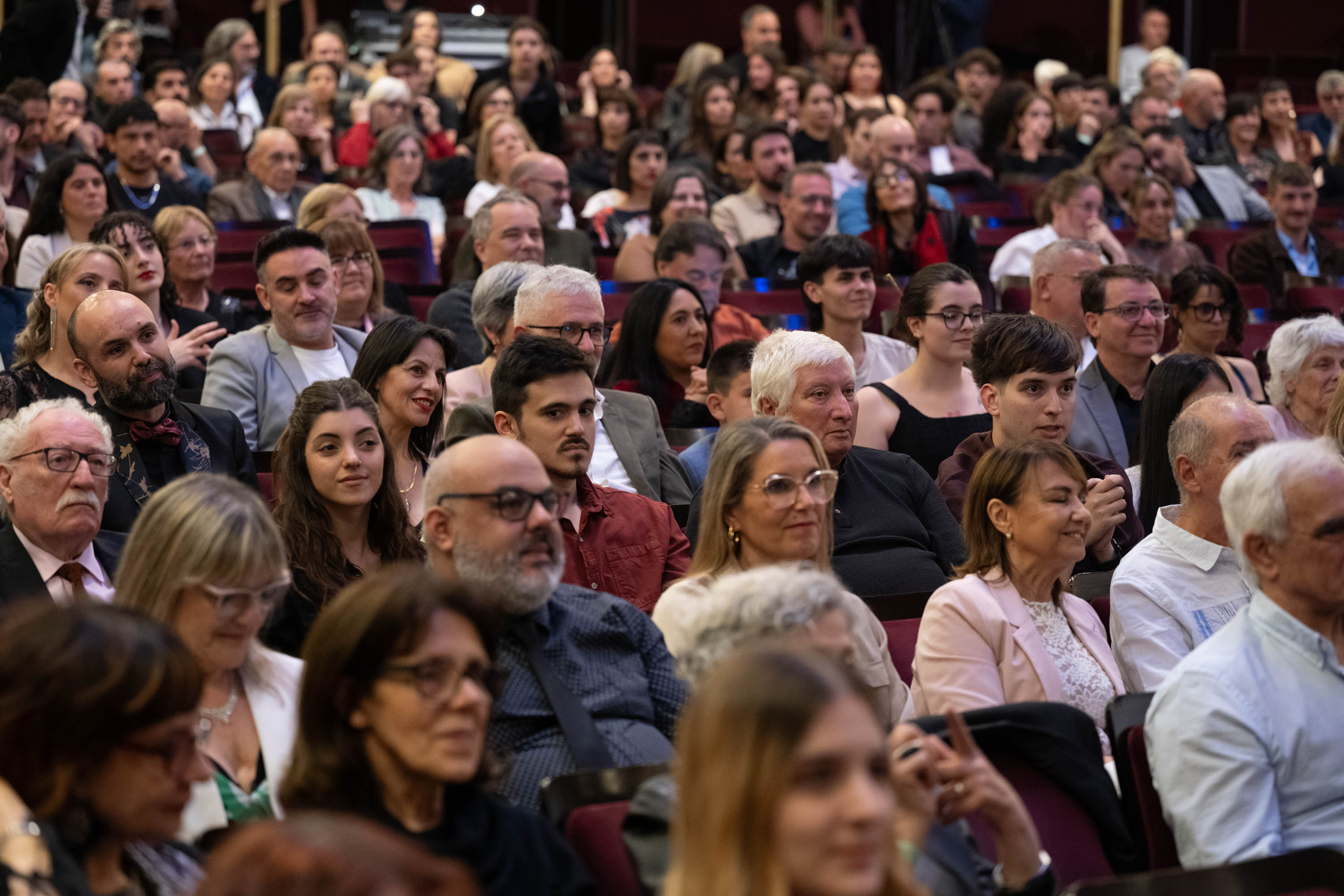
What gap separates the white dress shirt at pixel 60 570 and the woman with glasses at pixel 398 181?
393 centimetres

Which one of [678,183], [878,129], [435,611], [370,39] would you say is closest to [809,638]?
[435,611]

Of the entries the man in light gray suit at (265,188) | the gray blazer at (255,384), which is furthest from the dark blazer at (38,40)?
the gray blazer at (255,384)

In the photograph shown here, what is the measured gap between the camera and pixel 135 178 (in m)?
6.21

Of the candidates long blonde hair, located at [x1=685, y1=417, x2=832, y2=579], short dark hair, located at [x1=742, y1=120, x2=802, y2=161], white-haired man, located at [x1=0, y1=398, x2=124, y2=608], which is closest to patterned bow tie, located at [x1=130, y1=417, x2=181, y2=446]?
white-haired man, located at [x1=0, y1=398, x2=124, y2=608]

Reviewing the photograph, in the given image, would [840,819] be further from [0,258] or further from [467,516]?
[0,258]

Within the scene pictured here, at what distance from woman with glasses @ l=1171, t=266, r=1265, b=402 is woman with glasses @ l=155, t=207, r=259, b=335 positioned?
3012 millimetres

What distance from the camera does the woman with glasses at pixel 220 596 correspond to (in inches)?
84.0

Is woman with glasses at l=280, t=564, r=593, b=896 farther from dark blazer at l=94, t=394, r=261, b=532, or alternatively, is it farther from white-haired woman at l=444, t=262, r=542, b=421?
white-haired woman at l=444, t=262, r=542, b=421

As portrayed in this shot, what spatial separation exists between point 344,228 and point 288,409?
0.97m

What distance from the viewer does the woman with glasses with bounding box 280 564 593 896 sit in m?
1.77

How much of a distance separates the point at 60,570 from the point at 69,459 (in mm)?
201

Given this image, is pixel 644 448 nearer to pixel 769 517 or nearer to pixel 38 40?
pixel 769 517

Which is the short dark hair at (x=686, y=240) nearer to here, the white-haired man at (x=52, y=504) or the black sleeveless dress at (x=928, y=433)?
the black sleeveless dress at (x=928, y=433)

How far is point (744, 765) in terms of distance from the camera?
1.45m
